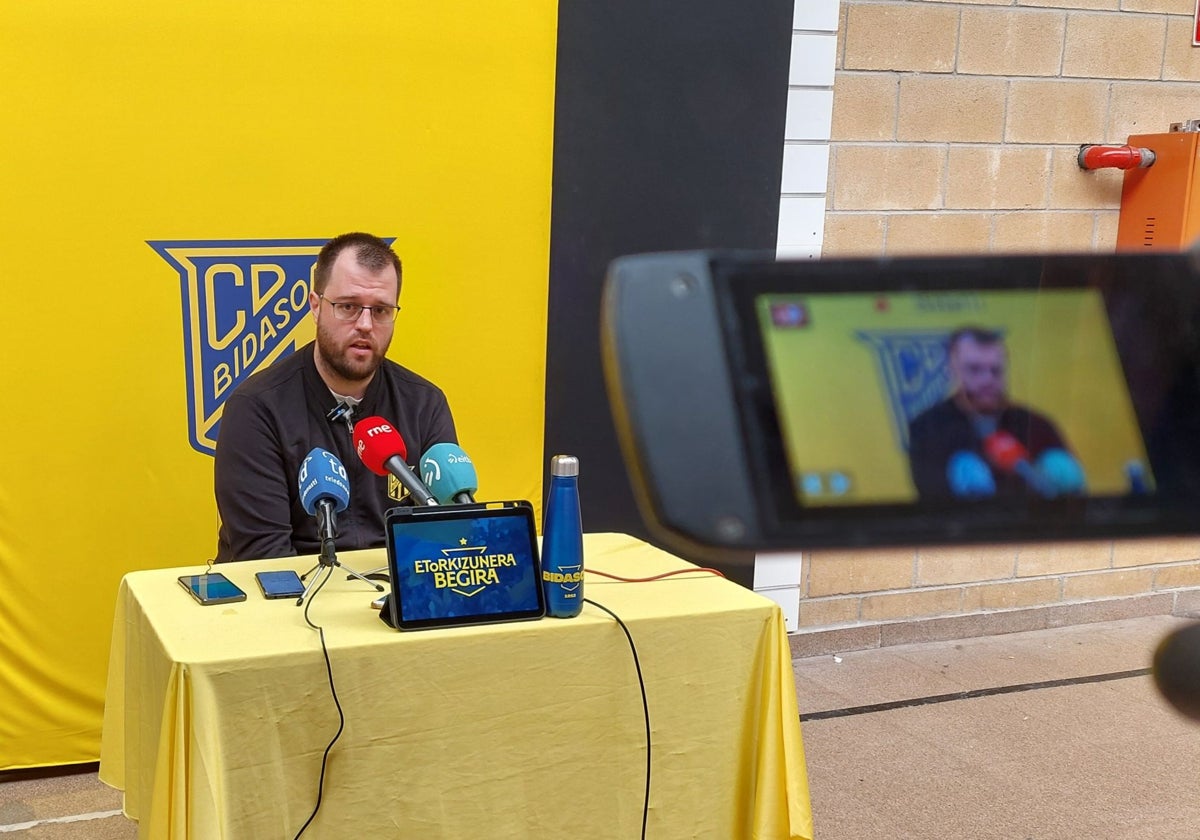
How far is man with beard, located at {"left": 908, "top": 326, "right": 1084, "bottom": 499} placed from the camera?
0.45m

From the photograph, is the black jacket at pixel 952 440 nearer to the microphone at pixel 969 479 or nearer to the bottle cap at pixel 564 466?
the microphone at pixel 969 479

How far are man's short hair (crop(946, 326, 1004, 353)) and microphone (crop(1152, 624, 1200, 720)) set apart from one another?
168 millimetres

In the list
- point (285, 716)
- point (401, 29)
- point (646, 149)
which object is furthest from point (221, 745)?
point (646, 149)

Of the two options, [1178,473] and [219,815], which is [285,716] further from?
[1178,473]

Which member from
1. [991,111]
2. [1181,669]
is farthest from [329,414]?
[991,111]

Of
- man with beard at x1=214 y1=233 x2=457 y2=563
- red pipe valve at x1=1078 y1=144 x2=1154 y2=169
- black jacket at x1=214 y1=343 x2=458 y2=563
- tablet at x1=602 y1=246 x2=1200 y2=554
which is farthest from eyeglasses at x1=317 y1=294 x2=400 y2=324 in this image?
red pipe valve at x1=1078 y1=144 x2=1154 y2=169

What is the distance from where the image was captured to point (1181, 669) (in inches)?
20.8

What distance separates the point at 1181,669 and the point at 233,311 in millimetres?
2937

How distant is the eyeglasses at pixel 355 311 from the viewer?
285 centimetres

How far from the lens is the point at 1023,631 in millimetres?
4527

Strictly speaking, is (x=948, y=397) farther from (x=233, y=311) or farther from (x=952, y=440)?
(x=233, y=311)

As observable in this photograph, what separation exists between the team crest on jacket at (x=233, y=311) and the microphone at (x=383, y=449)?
1038mm

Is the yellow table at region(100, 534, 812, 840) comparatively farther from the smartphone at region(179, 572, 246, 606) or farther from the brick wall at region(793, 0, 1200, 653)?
the brick wall at region(793, 0, 1200, 653)

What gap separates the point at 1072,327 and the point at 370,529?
2421 mm
